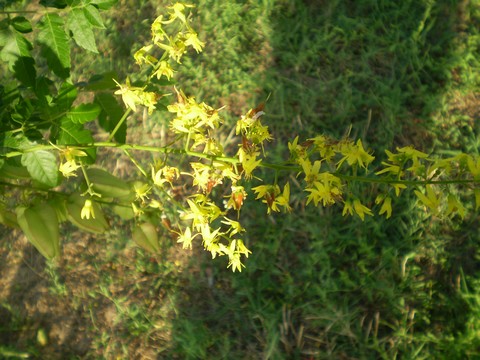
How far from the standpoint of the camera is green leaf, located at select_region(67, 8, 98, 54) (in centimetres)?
147

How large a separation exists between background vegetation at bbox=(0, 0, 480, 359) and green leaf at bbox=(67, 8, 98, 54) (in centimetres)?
117

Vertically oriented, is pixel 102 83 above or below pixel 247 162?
below

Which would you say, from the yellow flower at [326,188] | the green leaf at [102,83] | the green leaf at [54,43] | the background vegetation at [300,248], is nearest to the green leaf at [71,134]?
the green leaf at [54,43]

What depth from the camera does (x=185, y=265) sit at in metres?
2.47

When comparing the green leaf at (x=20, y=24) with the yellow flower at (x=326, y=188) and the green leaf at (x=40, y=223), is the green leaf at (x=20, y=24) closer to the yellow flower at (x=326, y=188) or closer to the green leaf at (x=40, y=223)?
the green leaf at (x=40, y=223)

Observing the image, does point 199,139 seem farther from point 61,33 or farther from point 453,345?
point 453,345

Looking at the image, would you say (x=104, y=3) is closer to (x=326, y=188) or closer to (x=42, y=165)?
(x=42, y=165)

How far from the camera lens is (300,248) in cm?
240

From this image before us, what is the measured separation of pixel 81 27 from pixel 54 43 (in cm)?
8

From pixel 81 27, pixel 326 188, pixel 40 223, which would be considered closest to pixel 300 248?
pixel 40 223

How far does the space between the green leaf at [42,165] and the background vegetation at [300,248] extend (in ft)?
3.62

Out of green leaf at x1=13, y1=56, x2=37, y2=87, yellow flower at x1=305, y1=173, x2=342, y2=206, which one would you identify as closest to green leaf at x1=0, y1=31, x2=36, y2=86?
green leaf at x1=13, y1=56, x2=37, y2=87

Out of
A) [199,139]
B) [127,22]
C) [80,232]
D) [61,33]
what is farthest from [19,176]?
[127,22]

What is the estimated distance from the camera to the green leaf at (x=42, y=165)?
4.75 ft
